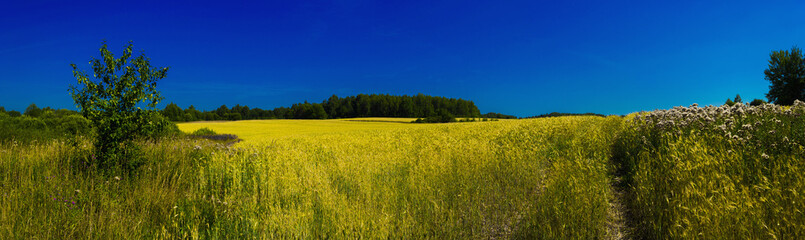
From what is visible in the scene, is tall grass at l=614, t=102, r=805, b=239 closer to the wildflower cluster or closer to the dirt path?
the wildflower cluster

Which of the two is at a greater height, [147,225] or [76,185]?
[76,185]

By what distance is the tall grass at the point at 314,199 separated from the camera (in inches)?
141

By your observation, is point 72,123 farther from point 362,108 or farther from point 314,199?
point 362,108

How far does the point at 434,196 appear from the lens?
4340mm

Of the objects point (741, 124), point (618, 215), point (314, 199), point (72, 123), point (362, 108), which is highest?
point (362, 108)

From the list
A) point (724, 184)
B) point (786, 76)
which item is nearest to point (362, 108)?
point (786, 76)

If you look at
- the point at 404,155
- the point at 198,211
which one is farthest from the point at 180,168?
the point at 404,155

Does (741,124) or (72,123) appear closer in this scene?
(741,124)

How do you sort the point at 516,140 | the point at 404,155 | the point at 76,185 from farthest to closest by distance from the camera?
the point at 516,140, the point at 404,155, the point at 76,185

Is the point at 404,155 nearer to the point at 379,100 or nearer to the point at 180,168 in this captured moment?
the point at 180,168

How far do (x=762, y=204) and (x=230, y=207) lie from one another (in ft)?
19.9

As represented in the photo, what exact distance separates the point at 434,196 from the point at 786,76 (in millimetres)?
49368

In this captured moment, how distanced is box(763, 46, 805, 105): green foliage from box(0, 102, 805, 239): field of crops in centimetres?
4068

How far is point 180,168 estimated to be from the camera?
21.8 ft
